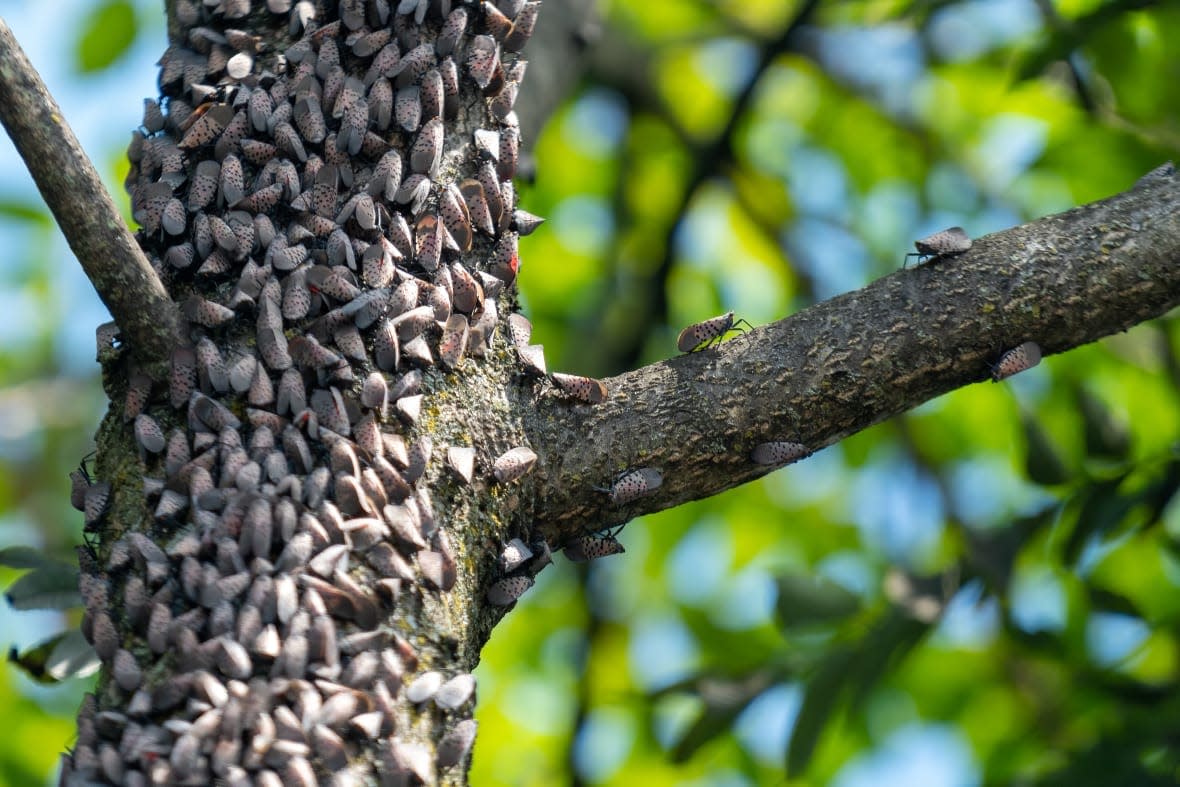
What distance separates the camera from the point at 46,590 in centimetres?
176

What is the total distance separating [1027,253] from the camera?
169cm

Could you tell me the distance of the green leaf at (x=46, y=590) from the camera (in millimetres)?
1741

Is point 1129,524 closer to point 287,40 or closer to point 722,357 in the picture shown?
point 722,357

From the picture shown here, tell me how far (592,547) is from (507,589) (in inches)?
8.3

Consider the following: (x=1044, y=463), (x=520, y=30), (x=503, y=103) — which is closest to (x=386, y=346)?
(x=503, y=103)

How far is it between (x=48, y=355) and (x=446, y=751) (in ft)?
17.5

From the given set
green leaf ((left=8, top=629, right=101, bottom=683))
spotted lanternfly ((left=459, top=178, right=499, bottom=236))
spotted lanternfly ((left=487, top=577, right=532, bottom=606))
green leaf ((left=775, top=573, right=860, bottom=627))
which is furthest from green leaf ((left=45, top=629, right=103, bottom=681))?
green leaf ((left=775, top=573, right=860, bottom=627))

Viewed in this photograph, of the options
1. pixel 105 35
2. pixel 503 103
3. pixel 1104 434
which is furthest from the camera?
pixel 105 35

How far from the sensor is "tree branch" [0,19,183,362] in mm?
1420

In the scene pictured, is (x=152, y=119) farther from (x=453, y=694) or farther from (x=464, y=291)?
(x=453, y=694)

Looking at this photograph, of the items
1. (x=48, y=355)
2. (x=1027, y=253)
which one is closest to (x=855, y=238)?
(x=1027, y=253)

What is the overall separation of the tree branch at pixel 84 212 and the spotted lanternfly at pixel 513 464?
45cm

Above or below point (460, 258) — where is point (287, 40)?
above

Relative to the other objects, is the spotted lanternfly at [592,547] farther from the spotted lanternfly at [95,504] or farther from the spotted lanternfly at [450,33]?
the spotted lanternfly at [450,33]
